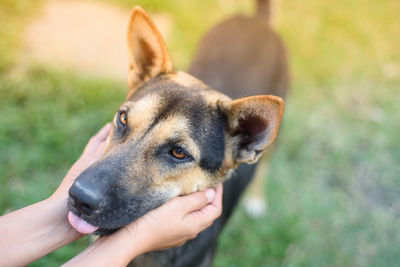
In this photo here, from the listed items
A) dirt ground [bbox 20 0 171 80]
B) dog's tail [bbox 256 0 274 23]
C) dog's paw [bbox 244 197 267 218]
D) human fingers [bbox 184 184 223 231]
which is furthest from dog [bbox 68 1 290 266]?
dirt ground [bbox 20 0 171 80]

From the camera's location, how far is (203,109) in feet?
10.3

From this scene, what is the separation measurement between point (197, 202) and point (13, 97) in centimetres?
402

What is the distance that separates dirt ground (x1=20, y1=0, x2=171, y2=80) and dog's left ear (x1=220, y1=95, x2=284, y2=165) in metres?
3.75

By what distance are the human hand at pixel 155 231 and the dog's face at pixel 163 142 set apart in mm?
81

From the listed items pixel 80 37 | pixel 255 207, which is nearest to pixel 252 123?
pixel 255 207

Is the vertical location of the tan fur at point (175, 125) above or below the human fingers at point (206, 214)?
above

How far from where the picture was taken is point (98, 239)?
2.80 m

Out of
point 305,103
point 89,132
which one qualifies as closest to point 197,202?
point 89,132

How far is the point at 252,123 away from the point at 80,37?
4993 millimetres

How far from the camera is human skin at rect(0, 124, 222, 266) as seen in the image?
259 centimetres

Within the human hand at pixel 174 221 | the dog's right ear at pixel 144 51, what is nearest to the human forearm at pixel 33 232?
the human hand at pixel 174 221

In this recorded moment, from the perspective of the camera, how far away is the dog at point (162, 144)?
2.62m

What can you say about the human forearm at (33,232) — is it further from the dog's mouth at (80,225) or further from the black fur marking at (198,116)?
the black fur marking at (198,116)

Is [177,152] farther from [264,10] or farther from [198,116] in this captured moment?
[264,10]
